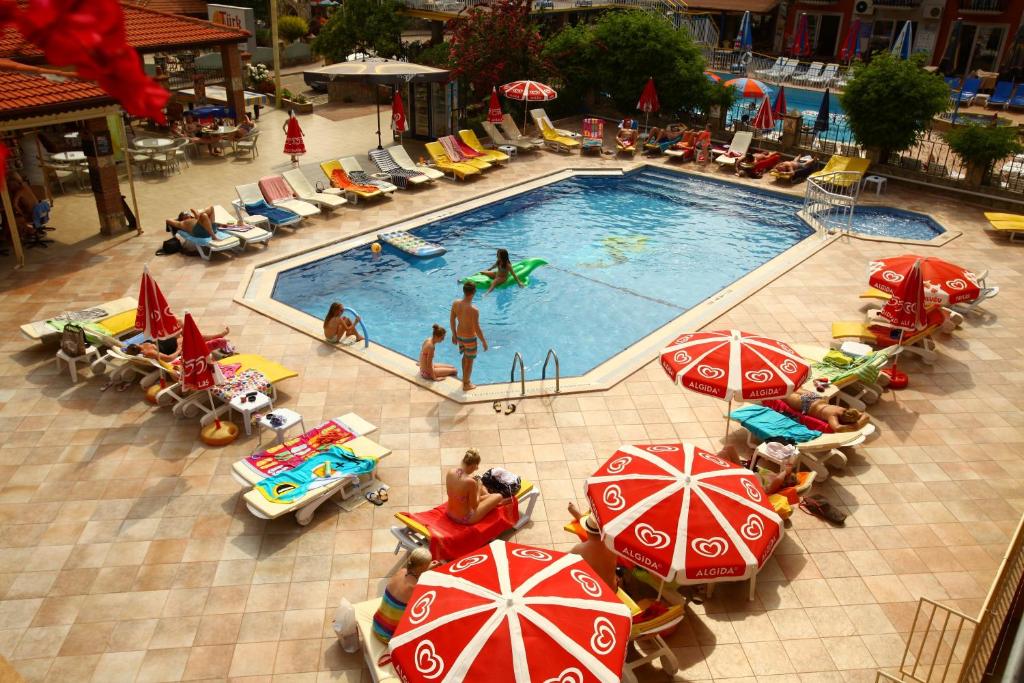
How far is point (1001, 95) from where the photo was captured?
1345 inches

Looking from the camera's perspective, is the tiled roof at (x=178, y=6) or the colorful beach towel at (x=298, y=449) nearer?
the colorful beach towel at (x=298, y=449)

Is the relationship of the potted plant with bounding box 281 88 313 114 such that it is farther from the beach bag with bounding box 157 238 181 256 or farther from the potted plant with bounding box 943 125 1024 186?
the potted plant with bounding box 943 125 1024 186

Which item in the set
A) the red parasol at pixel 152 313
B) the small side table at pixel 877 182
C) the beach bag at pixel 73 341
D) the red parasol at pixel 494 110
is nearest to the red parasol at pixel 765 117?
the small side table at pixel 877 182

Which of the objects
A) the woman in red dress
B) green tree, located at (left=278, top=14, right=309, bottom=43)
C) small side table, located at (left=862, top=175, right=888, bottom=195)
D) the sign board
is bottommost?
small side table, located at (left=862, top=175, right=888, bottom=195)

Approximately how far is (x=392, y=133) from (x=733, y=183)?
37.8 feet

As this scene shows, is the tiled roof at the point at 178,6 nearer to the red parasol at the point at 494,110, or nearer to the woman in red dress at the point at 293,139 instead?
the woman in red dress at the point at 293,139

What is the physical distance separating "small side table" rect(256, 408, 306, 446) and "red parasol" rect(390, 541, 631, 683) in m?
4.76

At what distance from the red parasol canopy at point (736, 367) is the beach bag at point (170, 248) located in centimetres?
1158

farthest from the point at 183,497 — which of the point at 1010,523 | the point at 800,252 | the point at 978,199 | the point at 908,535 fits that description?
the point at 978,199

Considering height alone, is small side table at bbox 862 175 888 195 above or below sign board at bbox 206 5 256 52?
below

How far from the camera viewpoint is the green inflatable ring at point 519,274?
53.8 ft

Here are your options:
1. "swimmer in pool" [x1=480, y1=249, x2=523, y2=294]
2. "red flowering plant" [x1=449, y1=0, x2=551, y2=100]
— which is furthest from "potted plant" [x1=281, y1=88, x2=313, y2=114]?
"swimmer in pool" [x1=480, y1=249, x2=523, y2=294]

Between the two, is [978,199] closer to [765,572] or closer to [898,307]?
[898,307]

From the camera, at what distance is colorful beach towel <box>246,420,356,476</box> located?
9.54m
